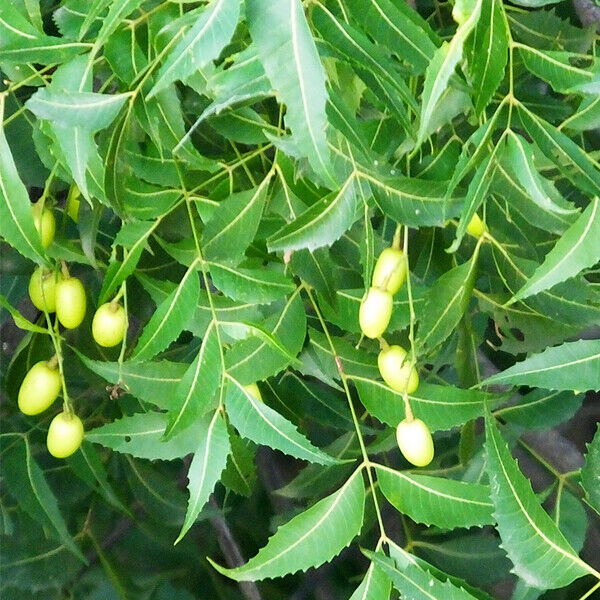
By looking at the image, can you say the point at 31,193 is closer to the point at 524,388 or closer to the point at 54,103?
the point at 54,103

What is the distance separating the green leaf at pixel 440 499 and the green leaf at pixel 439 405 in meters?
0.03

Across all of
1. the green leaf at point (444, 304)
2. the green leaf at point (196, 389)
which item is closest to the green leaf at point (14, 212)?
the green leaf at point (196, 389)

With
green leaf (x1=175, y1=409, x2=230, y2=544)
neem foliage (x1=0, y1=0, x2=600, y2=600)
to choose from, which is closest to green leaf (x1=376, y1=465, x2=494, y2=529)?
neem foliage (x1=0, y1=0, x2=600, y2=600)

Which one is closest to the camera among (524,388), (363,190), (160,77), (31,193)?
(160,77)

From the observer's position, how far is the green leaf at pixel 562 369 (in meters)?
0.45

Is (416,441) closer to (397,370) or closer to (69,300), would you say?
(397,370)

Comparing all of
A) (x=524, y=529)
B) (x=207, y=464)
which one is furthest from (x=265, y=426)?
(x=524, y=529)

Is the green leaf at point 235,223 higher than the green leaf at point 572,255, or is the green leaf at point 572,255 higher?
the green leaf at point 572,255

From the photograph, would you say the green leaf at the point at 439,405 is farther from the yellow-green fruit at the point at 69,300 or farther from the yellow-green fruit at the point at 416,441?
the yellow-green fruit at the point at 69,300

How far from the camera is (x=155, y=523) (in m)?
0.90

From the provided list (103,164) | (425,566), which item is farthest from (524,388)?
(103,164)

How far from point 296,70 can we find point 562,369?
21 cm

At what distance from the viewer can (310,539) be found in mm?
490

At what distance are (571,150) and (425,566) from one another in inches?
9.3
